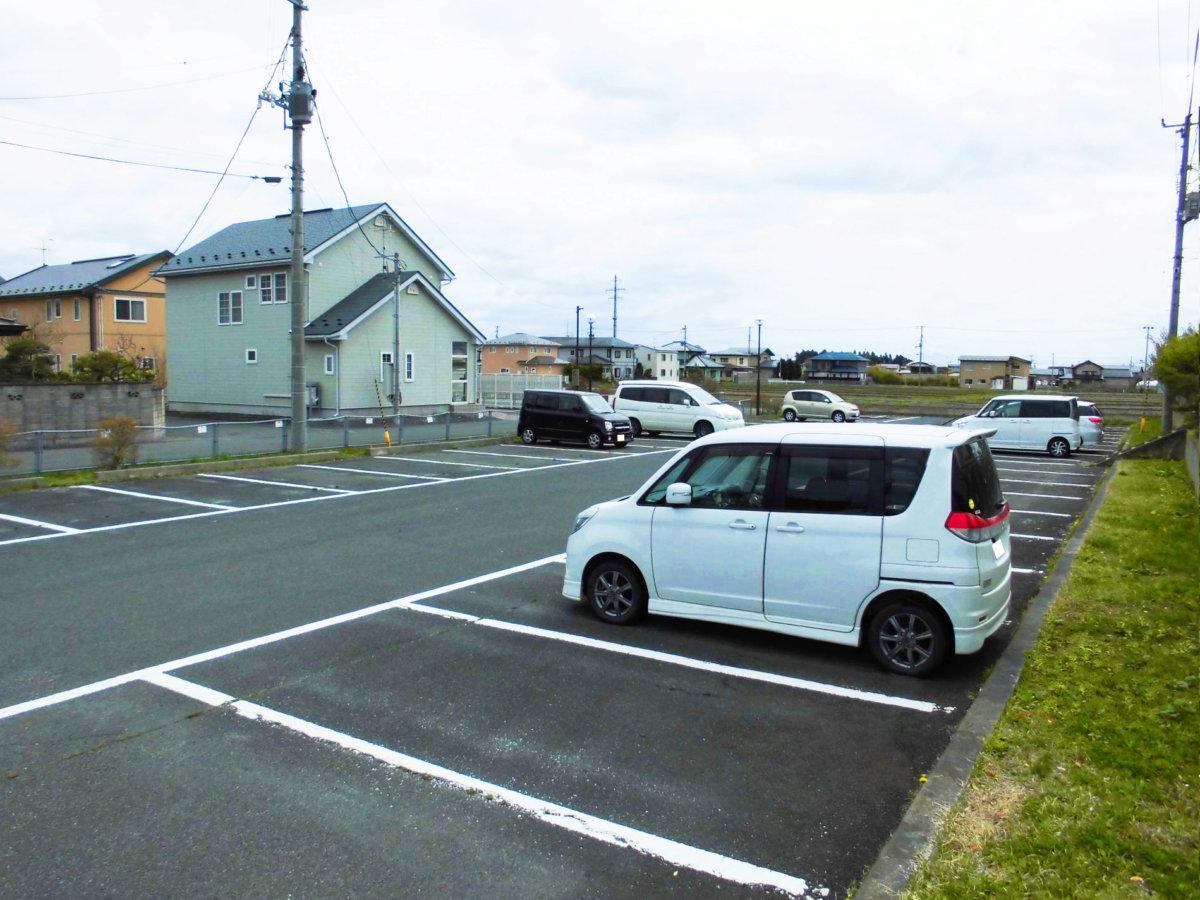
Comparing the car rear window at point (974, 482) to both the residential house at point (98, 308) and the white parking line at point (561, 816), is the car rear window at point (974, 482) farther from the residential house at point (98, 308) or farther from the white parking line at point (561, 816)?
the residential house at point (98, 308)

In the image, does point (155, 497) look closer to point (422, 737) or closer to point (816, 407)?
point (422, 737)

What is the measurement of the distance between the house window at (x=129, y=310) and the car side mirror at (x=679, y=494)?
4271 cm

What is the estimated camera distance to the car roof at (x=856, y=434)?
623 cm

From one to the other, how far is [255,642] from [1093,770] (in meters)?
5.69

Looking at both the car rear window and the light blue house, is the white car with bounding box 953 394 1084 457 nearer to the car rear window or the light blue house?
the car rear window

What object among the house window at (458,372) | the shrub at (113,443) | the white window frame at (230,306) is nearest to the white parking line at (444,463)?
the shrub at (113,443)

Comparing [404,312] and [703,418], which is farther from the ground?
[404,312]

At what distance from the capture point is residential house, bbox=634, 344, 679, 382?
335 feet

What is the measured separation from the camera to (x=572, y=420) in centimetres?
2630

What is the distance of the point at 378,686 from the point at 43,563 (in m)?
6.16

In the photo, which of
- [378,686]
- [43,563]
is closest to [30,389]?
[43,563]

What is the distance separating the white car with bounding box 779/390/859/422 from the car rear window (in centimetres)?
3362

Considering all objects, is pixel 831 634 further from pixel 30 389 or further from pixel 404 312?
pixel 404 312

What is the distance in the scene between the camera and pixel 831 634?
245 inches
